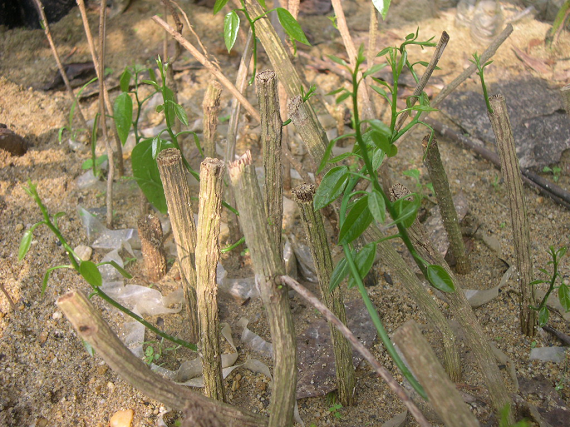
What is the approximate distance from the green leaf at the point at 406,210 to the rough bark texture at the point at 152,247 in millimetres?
888

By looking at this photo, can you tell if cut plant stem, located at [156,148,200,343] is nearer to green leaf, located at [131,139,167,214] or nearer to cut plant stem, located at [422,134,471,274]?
green leaf, located at [131,139,167,214]

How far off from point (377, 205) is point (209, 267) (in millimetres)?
454

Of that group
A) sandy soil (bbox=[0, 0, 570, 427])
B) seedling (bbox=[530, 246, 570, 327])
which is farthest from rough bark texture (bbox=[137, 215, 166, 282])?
seedling (bbox=[530, 246, 570, 327])

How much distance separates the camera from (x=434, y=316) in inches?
46.8

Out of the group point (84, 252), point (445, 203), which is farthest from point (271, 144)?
point (84, 252)

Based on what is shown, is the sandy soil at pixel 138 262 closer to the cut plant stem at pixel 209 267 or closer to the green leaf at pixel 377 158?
the cut plant stem at pixel 209 267

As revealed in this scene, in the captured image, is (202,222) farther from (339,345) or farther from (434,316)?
(434,316)

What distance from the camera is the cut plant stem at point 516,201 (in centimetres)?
125

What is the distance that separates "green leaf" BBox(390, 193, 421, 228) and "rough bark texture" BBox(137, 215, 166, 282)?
0.89m

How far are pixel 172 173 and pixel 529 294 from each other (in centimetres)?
103

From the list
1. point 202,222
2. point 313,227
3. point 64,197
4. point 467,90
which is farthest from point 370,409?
point 467,90

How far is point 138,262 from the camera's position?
1733 millimetres

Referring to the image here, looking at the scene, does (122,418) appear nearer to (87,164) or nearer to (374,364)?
(374,364)

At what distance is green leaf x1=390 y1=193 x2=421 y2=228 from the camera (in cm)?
88
